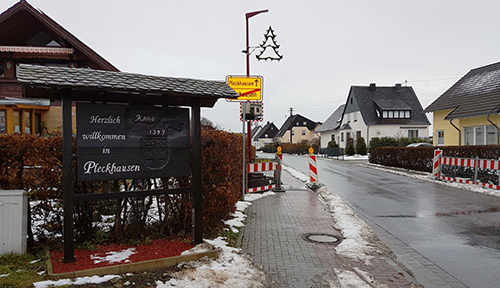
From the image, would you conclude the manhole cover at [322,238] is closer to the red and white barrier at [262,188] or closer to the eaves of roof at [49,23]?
the red and white barrier at [262,188]

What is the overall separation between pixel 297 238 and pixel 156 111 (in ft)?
11.0

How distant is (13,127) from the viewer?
15633 millimetres

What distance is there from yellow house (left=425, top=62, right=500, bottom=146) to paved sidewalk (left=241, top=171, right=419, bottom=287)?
17.2m

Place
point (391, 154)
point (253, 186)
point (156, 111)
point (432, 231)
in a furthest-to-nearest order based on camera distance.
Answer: point (391, 154), point (253, 186), point (432, 231), point (156, 111)

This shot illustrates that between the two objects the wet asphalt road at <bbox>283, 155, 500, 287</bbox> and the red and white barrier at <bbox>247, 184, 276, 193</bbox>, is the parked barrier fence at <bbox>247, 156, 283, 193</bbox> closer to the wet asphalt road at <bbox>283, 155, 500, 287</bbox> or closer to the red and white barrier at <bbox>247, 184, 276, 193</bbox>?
the red and white barrier at <bbox>247, 184, 276, 193</bbox>

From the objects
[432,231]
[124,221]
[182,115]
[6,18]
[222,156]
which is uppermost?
[6,18]

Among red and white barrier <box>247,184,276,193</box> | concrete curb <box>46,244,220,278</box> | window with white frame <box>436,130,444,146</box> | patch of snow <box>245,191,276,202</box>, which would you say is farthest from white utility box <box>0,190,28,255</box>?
window with white frame <box>436,130,444,146</box>

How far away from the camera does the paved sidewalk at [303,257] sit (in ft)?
15.6

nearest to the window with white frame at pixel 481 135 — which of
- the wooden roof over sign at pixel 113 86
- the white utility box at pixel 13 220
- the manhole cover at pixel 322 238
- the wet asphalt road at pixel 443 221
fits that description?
the wet asphalt road at pixel 443 221

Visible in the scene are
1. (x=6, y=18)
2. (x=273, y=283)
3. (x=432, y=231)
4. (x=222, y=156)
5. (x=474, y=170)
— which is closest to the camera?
(x=273, y=283)

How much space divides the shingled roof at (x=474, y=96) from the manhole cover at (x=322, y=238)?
18014mm

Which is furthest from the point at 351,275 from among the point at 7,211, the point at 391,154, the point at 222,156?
the point at 391,154

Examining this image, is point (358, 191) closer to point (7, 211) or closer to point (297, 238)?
point (297, 238)

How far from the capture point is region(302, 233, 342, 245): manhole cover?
21.7 ft
